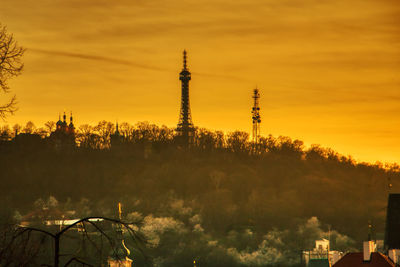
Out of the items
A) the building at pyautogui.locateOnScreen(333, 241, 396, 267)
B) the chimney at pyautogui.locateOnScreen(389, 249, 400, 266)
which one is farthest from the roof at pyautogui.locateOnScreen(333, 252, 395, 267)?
the chimney at pyautogui.locateOnScreen(389, 249, 400, 266)

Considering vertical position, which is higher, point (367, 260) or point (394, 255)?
point (394, 255)

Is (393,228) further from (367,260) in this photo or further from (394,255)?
(367,260)

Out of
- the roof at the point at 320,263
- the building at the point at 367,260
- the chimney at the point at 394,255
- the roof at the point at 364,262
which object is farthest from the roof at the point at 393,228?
the roof at the point at 320,263

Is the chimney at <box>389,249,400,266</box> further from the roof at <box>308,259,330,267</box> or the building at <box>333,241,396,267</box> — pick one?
the roof at <box>308,259,330,267</box>

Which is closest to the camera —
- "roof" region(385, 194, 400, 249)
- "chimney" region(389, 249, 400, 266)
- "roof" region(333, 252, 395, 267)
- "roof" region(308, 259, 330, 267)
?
"roof" region(333, 252, 395, 267)

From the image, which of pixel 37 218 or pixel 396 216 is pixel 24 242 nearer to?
pixel 396 216

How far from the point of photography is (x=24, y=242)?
51.0ft

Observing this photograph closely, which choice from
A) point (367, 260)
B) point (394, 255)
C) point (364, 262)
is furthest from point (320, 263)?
point (367, 260)

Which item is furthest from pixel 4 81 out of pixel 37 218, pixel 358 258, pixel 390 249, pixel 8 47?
pixel 37 218

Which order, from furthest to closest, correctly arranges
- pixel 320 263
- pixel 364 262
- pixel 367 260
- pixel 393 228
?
pixel 320 263
pixel 393 228
pixel 364 262
pixel 367 260

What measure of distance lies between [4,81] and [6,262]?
7435 millimetres

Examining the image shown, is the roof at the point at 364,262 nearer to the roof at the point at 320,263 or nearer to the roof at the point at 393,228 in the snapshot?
the roof at the point at 393,228

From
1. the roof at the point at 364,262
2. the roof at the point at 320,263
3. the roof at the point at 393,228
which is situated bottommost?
the roof at the point at 320,263

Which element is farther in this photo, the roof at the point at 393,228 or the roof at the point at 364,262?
the roof at the point at 393,228
